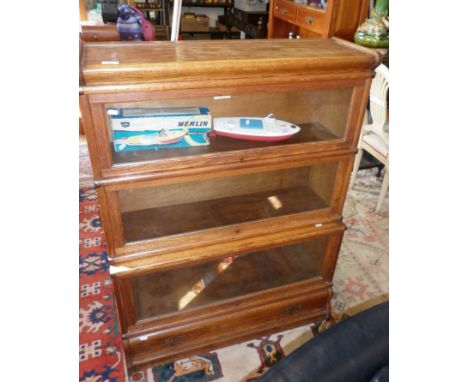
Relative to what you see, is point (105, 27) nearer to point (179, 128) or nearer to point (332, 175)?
point (179, 128)

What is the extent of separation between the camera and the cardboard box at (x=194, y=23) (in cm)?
436

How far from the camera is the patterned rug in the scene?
1438 mm

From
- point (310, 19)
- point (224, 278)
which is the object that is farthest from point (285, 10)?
point (224, 278)

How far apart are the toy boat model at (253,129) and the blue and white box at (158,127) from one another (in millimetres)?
75

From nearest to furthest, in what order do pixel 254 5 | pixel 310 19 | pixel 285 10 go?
1. pixel 310 19
2. pixel 285 10
3. pixel 254 5

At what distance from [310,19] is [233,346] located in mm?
1971

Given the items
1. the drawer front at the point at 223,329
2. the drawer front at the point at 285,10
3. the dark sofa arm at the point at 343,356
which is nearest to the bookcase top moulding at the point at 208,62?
the dark sofa arm at the point at 343,356

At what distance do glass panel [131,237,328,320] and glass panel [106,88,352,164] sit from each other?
53 centimetres

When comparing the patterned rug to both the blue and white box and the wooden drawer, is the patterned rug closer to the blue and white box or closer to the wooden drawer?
the wooden drawer

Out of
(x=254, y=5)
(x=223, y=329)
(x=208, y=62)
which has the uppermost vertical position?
(x=254, y=5)

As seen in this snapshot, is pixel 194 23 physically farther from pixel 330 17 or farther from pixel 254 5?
pixel 330 17

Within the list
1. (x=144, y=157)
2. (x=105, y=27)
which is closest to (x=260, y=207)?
(x=144, y=157)

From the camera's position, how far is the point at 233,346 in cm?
154
